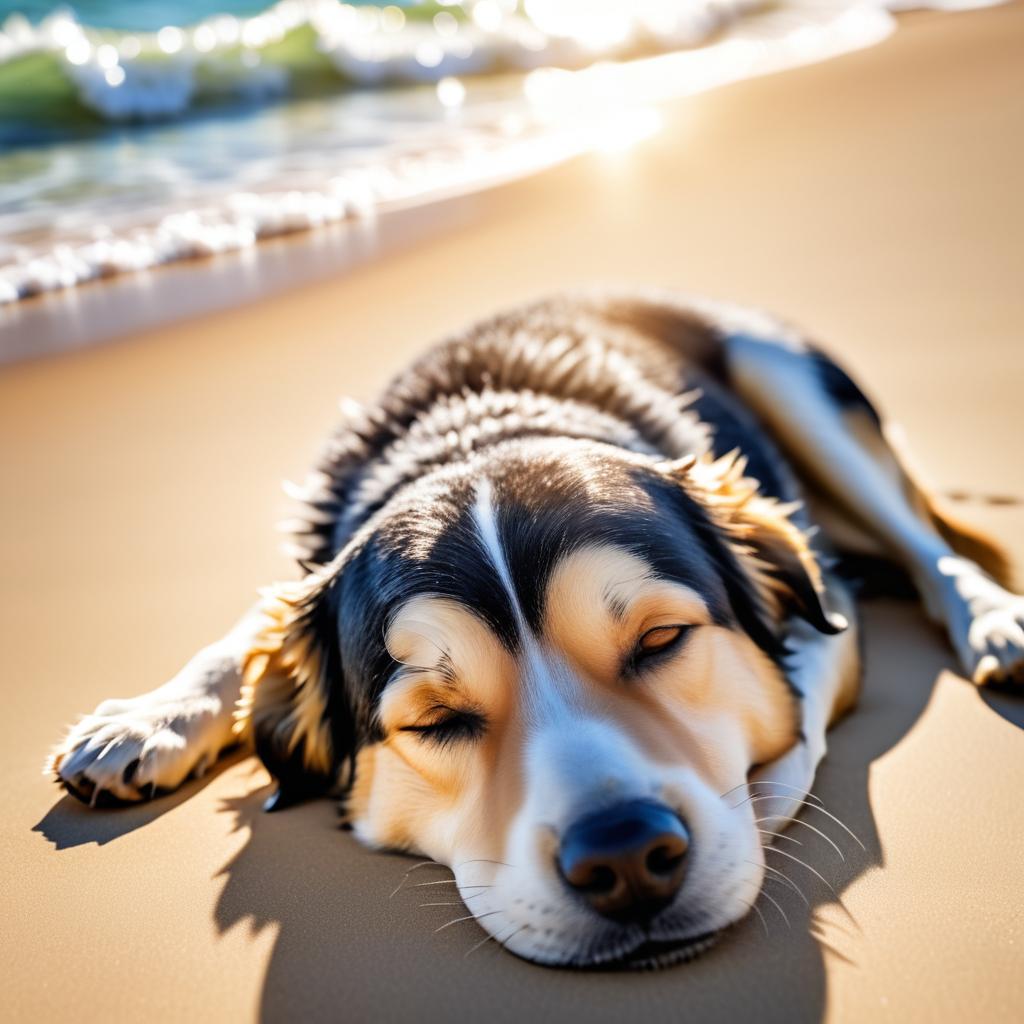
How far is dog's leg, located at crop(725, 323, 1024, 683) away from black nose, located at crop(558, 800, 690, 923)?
177cm

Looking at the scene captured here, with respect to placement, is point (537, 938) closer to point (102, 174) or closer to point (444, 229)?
point (444, 229)

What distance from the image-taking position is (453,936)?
2.90 meters

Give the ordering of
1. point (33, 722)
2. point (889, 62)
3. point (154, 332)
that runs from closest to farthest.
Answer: point (33, 722)
point (154, 332)
point (889, 62)

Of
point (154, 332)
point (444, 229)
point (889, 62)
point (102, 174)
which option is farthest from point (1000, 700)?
point (889, 62)

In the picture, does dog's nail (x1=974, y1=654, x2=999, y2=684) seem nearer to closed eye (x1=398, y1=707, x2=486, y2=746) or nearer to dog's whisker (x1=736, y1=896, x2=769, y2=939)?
dog's whisker (x1=736, y1=896, x2=769, y2=939)

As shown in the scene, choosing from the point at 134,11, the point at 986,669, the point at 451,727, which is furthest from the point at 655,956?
the point at 134,11

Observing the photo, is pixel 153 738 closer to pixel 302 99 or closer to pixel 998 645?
pixel 998 645

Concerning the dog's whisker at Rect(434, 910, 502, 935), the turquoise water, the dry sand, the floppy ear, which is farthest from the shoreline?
the turquoise water

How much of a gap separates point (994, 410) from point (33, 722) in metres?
4.27

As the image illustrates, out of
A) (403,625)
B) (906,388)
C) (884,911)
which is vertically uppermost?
(403,625)

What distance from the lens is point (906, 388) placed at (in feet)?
20.6

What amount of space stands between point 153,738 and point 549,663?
1354 millimetres

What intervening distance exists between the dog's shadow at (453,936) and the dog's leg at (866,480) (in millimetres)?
551

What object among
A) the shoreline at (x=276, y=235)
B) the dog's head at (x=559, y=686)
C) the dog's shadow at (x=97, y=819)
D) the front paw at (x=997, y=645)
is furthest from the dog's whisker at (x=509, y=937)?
the shoreline at (x=276, y=235)
